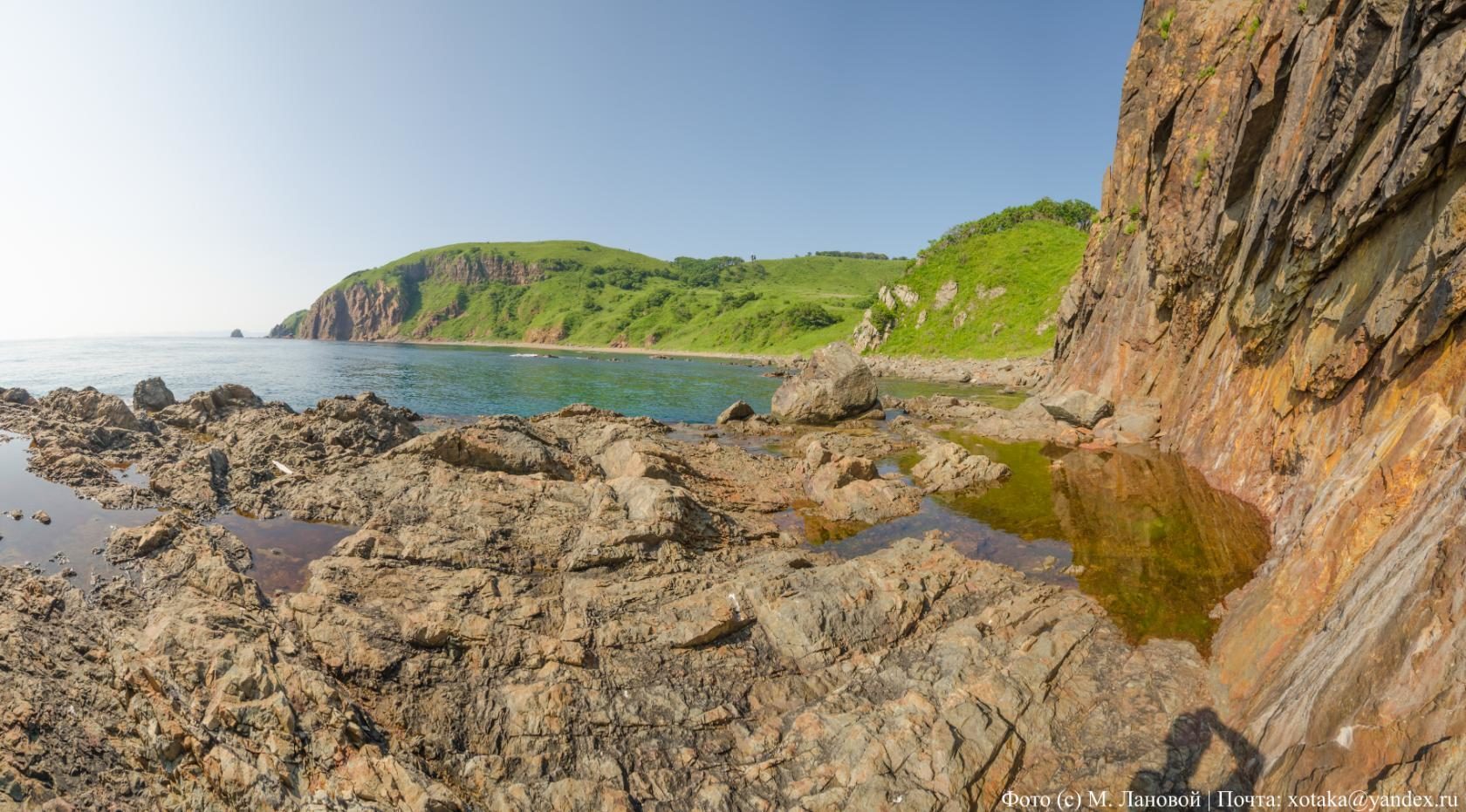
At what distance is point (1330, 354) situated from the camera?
1609cm

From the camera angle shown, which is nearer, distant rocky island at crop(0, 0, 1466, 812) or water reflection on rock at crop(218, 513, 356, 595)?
distant rocky island at crop(0, 0, 1466, 812)

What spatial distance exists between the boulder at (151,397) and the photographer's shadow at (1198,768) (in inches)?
1891

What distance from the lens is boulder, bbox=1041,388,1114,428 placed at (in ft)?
111

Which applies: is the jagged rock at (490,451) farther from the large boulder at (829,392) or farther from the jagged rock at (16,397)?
the jagged rock at (16,397)

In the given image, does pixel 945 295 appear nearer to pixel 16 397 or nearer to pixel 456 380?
pixel 456 380

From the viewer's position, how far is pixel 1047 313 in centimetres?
8219

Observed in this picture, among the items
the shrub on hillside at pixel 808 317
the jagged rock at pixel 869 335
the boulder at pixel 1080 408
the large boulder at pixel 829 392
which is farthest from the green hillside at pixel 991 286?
the boulder at pixel 1080 408

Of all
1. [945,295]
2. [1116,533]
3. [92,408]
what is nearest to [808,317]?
[945,295]

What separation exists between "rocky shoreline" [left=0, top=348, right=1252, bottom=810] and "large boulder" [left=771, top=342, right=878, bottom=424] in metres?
23.1

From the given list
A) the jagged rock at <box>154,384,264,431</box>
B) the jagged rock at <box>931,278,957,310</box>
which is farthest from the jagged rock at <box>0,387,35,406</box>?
the jagged rock at <box>931,278,957,310</box>

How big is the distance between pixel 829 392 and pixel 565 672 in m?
32.7

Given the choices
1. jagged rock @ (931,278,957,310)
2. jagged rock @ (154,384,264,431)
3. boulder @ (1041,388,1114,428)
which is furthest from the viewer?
jagged rock @ (931,278,957,310)

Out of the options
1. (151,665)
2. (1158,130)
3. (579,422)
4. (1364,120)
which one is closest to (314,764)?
(151,665)

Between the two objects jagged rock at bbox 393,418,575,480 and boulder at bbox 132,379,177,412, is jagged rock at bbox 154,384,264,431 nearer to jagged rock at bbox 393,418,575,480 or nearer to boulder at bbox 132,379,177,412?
boulder at bbox 132,379,177,412
